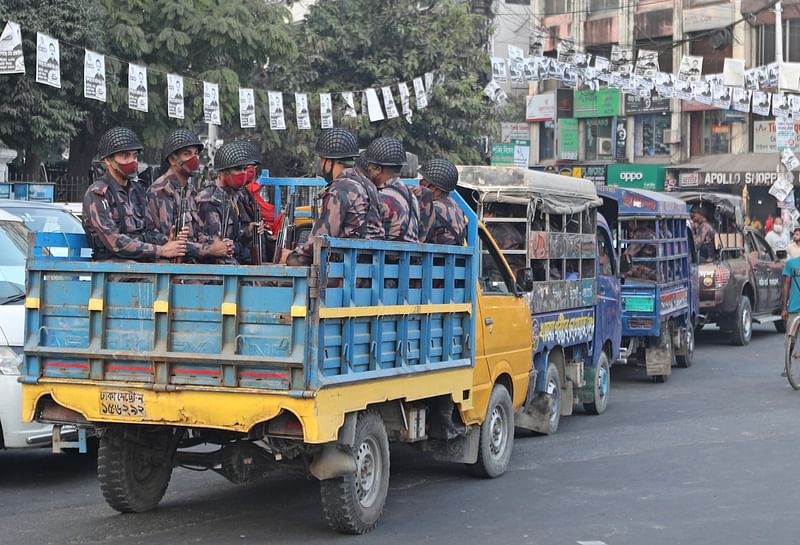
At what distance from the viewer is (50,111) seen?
63.0 ft

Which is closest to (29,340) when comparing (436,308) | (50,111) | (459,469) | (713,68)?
(436,308)

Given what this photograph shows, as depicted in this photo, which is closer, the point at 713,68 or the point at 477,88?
the point at 477,88

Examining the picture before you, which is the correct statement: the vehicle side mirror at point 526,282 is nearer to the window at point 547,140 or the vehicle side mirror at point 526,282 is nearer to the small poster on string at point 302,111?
the small poster on string at point 302,111

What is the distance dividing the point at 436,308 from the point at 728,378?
8.80m

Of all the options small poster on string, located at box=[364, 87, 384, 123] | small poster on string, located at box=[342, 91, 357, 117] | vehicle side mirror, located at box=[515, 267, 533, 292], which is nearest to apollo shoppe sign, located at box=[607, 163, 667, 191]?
small poster on string, located at box=[342, 91, 357, 117]

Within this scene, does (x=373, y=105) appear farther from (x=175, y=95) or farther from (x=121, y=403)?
(x=121, y=403)

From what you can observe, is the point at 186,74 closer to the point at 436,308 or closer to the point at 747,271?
the point at 747,271

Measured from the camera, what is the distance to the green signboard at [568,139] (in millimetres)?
45156

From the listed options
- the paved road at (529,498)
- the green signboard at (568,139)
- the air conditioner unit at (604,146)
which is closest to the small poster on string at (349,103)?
the paved road at (529,498)

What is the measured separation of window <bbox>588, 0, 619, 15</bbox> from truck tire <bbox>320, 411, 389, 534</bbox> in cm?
3885

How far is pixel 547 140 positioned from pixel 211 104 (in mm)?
27918

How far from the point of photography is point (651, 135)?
43031 mm

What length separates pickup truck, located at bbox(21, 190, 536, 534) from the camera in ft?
20.7

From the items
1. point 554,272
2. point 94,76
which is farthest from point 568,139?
point 554,272
